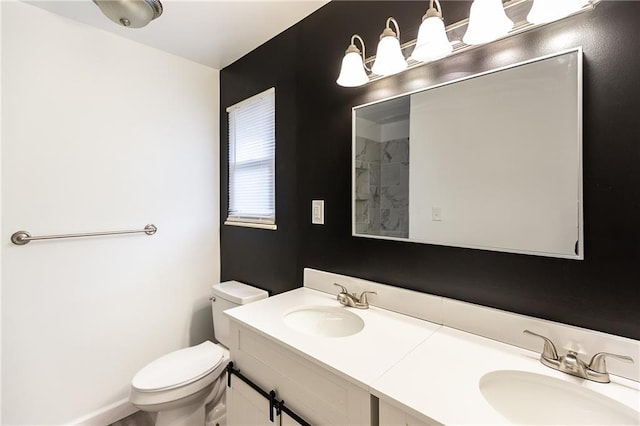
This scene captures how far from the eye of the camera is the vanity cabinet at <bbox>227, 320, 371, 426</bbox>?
0.76m

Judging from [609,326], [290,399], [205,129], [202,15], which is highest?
[202,15]

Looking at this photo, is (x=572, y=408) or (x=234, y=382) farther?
(x=234, y=382)

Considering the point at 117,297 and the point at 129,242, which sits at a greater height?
the point at 129,242

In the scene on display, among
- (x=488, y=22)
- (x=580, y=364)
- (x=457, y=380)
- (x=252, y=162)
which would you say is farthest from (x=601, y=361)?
(x=252, y=162)

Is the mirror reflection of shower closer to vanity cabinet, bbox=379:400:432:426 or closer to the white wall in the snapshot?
vanity cabinet, bbox=379:400:432:426

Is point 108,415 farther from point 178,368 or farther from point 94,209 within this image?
point 94,209

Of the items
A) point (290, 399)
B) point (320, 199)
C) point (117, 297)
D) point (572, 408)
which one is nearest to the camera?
point (572, 408)

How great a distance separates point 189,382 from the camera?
1361mm

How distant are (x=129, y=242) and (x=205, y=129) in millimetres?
946

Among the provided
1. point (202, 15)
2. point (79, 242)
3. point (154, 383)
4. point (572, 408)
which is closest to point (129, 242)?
point (79, 242)

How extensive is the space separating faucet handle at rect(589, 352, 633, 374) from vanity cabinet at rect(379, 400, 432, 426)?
49cm

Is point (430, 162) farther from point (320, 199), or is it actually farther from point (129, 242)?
point (129, 242)

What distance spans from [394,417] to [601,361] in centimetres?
56

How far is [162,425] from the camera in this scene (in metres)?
1.39
